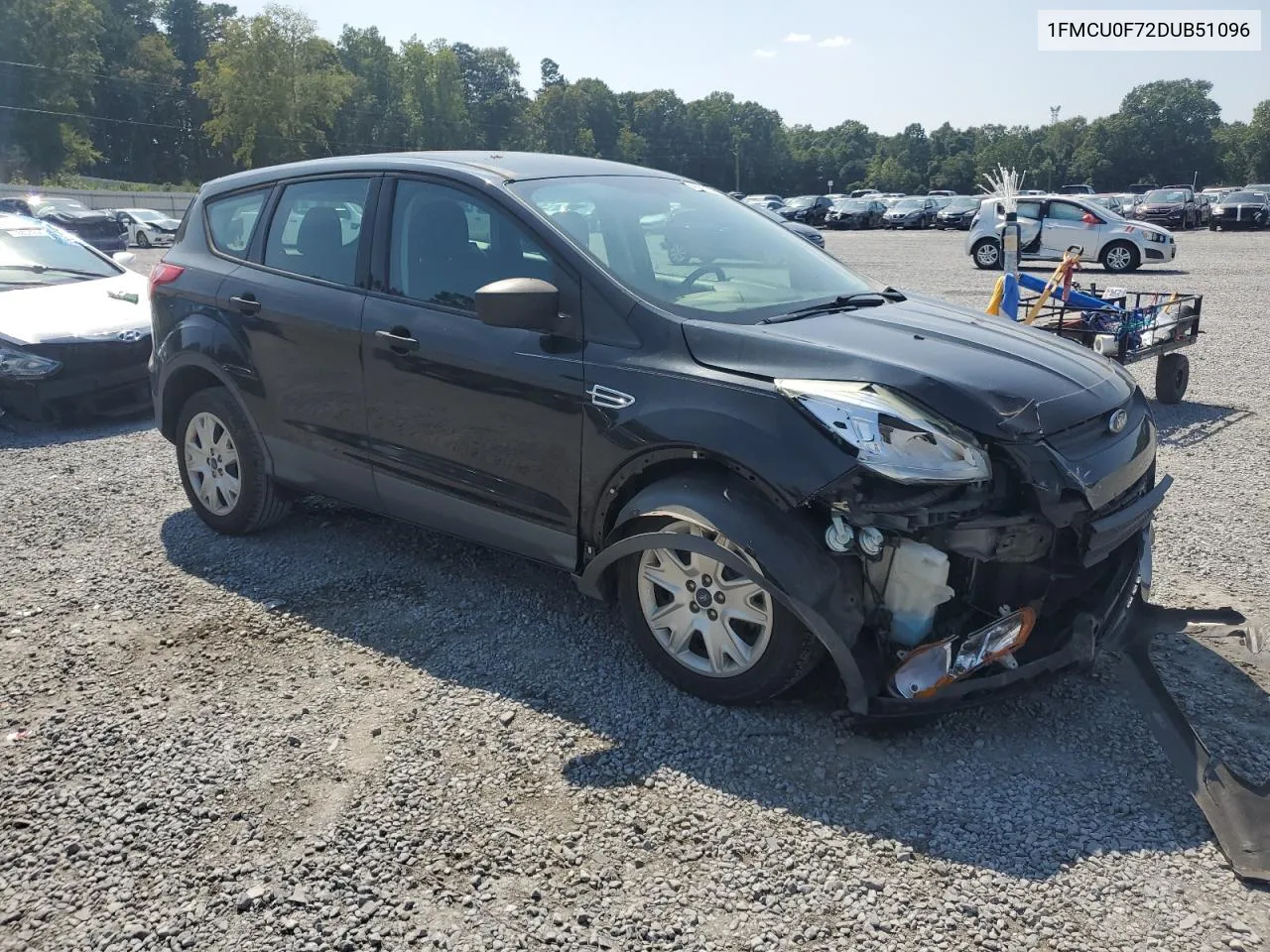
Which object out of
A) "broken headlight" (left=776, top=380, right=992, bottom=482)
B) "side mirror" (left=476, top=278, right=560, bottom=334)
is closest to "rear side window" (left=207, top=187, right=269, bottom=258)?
"side mirror" (left=476, top=278, right=560, bottom=334)

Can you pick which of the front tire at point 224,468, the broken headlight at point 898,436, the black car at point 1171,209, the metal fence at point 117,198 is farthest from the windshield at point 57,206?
the black car at point 1171,209

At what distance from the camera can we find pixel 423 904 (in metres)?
2.67

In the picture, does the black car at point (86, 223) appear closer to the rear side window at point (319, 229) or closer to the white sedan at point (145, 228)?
the white sedan at point (145, 228)

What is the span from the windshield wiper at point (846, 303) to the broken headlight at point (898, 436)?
0.64 metres

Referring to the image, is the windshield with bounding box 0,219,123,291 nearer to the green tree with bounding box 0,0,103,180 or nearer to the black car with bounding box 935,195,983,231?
Answer: the black car with bounding box 935,195,983,231

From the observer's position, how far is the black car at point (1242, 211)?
34.9 meters

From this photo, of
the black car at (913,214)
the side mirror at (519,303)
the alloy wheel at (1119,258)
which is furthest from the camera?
the black car at (913,214)

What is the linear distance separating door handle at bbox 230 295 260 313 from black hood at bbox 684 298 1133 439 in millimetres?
2372

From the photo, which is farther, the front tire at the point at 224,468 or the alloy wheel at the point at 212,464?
the alloy wheel at the point at 212,464

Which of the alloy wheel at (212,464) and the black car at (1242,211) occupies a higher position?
the black car at (1242,211)

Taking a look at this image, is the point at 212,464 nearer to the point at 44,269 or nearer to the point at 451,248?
the point at 451,248

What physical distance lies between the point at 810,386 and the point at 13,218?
9076mm

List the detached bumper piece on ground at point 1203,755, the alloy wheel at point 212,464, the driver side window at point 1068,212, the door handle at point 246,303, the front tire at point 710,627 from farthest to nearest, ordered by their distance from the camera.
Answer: the driver side window at point 1068,212 → the alloy wheel at point 212,464 → the door handle at point 246,303 → the front tire at point 710,627 → the detached bumper piece on ground at point 1203,755

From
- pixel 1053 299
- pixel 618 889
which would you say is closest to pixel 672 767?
pixel 618 889
